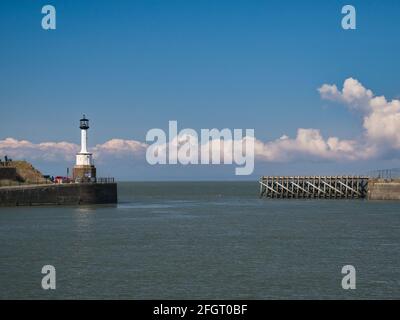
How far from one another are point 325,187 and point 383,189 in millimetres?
14567

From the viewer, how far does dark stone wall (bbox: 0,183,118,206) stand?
75125mm

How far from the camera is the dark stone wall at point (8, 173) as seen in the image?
81.2 m

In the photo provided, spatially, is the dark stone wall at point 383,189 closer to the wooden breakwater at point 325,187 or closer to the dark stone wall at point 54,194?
the wooden breakwater at point 325,187

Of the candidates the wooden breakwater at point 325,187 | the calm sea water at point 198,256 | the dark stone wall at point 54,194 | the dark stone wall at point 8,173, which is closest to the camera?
the calm sea water at point 198,256

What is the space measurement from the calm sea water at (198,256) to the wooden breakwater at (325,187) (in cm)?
4203

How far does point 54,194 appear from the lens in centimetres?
7769

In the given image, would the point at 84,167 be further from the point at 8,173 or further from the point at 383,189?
the point at 383,189

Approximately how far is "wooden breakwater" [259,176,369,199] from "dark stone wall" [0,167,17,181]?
4526cm

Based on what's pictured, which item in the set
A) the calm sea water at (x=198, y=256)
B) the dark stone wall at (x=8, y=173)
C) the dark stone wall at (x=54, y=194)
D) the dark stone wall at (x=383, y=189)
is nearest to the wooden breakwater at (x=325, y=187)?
the dark stone wall at (x=383, y=189)

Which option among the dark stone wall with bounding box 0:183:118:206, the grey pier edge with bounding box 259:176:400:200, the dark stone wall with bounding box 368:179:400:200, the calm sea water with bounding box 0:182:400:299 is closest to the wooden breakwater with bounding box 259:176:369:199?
the grey pier edge with bounding box 259:176:400:200

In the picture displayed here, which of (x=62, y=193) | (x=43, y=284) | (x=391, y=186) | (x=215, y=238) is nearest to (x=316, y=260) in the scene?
(x=215, y=238)

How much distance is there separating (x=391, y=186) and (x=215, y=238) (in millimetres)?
56074
